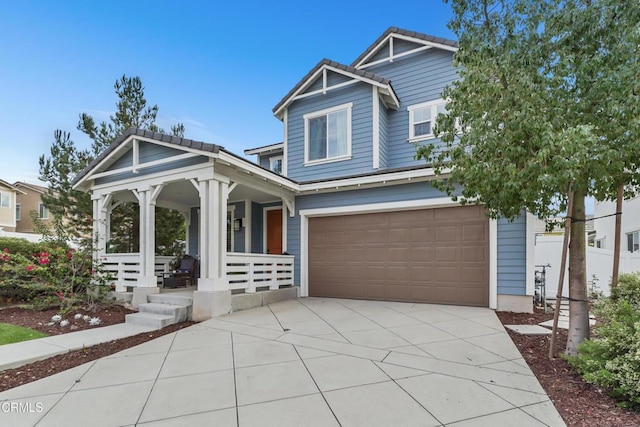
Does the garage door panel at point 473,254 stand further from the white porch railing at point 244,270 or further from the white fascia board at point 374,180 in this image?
the white porch railing at point 244,270

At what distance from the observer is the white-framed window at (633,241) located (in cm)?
1054

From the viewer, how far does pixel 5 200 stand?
72.5 feet

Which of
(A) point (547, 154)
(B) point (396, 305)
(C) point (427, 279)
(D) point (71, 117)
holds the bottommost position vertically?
(B) point (396, 305)

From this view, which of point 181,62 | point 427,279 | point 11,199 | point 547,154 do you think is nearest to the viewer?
point 547,154

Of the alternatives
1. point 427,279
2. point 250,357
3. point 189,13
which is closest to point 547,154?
point 250,357

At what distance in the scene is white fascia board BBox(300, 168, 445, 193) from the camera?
291 inches

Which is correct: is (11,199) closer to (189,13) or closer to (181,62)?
(181,62)

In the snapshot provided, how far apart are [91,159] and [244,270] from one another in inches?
305

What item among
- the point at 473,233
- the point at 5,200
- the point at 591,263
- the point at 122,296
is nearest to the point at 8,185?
the point at 5,200

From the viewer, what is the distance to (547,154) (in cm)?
317

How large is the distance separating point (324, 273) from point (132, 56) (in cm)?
1036

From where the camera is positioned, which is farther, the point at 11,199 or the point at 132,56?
the point at 11,199

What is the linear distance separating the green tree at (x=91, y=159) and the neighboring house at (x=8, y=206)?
1640 cm

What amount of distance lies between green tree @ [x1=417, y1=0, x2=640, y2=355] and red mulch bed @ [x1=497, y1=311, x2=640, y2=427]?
1.49ft
